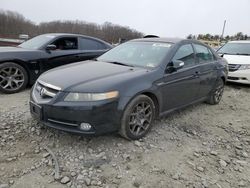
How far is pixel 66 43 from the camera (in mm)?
6613

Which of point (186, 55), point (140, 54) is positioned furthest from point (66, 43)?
point (186, 55)

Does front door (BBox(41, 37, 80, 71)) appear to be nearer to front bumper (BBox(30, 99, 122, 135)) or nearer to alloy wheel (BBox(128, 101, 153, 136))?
front bumper (BBox(30, 99, 122, 135))

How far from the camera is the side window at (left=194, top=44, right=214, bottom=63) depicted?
4988mm

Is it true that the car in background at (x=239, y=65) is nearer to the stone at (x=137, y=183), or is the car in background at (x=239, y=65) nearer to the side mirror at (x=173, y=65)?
the side mirror at (x=173, y=65)

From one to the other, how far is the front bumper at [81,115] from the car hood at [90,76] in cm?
21

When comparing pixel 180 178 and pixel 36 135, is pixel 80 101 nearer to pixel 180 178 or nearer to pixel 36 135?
pixel 36 135

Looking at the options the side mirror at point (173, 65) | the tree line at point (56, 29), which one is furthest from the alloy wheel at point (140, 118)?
the tree line at point (56, 29)

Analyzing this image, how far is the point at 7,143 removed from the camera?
11.5 feet

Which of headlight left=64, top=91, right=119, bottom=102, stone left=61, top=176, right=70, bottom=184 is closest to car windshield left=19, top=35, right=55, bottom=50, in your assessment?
headlight left=64, top=91, right=119, bottom=102

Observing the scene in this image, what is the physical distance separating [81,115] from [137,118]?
0.90m

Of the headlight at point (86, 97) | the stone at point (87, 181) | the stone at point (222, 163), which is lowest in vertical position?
the stone at point (222, 163)

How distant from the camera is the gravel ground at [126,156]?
2.92 m

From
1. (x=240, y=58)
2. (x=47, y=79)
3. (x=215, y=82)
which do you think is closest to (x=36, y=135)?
(x=47, y=79)

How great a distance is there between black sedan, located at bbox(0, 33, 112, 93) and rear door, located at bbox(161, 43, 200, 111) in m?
3.06
